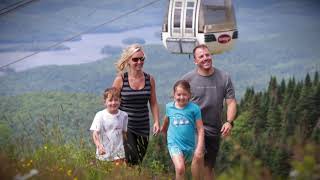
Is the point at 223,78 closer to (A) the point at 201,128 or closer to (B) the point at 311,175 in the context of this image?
(A) the point at 201,128

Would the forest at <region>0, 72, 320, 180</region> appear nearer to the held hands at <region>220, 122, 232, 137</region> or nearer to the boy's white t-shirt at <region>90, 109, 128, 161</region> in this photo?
the boy's white t-shirt at <region>90, 109, 128, 161</region>

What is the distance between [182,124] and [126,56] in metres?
0.75

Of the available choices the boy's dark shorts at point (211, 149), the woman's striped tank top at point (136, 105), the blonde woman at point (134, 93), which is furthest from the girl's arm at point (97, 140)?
the boy's dark shorts at point (211, 149)

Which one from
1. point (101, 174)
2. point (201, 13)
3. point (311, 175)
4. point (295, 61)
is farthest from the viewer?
point (295, 61)

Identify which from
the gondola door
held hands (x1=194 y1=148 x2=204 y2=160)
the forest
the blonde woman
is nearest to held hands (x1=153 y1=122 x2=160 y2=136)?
the blonde woman

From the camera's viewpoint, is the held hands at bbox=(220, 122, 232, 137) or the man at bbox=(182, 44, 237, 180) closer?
the held hands at bbox=(220, 122, 232, 137)

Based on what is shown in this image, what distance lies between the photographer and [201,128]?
539 cm

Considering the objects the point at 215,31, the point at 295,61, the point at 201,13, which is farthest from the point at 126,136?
the point at 295,61

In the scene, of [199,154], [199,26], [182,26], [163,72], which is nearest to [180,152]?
[199,154]

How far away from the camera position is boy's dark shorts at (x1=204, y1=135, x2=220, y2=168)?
584 centimetres

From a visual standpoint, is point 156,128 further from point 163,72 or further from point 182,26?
point 163,72

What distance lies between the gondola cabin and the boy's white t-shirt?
47.2 ft

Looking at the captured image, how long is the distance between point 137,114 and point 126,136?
0.20 metres

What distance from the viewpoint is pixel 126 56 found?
5.66 metres
